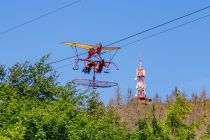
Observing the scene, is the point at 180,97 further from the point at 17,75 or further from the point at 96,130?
the point at 17,75

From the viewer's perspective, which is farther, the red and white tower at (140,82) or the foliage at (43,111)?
the red and white tower at (140,82)

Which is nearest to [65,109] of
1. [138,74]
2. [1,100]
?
[1,100]

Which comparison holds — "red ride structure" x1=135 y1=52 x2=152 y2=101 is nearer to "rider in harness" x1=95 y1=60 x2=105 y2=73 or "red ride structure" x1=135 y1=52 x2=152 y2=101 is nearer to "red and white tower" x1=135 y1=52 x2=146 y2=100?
"red and white tower" x1=135 y1=52 x2=146 y2=100

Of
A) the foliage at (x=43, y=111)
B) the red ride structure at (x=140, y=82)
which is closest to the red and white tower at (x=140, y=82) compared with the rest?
the red ride structure at (x=140, y=82)

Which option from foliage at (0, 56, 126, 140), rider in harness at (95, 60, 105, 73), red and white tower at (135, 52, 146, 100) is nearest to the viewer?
foliage at (0, 56, 126, 140)

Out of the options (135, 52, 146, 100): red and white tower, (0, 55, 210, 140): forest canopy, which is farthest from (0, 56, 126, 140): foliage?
(135, 52, 146, 100): red and white tower

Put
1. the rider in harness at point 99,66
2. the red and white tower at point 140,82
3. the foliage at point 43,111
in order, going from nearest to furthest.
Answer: the foliage at point 43,111 < the rider in harness at point 99,66 < the red and white tower at point 140,82

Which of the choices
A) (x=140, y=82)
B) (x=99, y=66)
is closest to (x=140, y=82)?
(x=140, y=82)

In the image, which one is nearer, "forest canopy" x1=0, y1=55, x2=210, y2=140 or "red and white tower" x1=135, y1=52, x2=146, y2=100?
"forest canopy" x1=0, y1=55, x2=210, y2=140

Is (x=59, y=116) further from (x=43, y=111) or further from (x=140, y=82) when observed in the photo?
(x=140, y=82)

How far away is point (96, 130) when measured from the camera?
37.0 metres

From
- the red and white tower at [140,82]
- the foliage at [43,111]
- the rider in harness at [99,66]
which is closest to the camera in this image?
the foliage at [43,111]

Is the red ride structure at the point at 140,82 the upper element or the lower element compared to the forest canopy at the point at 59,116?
upper

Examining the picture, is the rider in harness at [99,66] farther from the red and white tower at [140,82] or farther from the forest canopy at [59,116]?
the red and white tower at [140,82]
